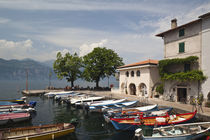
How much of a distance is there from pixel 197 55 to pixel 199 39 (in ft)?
7.83

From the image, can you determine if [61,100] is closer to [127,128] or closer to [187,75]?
[127,128]

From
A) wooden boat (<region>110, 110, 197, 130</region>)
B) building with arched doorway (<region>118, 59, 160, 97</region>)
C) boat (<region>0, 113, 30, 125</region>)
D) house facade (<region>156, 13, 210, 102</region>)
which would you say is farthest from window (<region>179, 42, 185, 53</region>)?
boat (<region>0, 113, 30, 125</region>)

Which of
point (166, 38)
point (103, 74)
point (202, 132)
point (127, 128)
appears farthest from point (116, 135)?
point (103, 74)

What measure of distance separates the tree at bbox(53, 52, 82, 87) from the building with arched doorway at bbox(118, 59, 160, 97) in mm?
18162

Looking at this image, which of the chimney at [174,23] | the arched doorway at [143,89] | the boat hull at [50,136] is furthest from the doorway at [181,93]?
the boat hull at [50,136]

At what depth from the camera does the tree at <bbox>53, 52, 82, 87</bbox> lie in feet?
154

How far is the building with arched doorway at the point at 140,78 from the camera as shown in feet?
94.9

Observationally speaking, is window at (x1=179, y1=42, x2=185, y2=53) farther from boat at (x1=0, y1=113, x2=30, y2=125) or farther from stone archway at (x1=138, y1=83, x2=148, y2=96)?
boat at (x1=0, y1=113, x2=30, y2=125)

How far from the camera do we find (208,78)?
1969 cm

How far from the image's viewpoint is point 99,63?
145ft

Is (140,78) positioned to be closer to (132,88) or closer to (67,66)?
(132,88)

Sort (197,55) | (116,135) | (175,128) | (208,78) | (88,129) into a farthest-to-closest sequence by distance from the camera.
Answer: (197,55), (208,78), (88,129), (116,135), (175,128)

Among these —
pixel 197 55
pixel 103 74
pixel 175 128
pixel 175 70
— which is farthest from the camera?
pixel 103 74

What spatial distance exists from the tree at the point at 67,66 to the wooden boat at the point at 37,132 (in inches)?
1353
